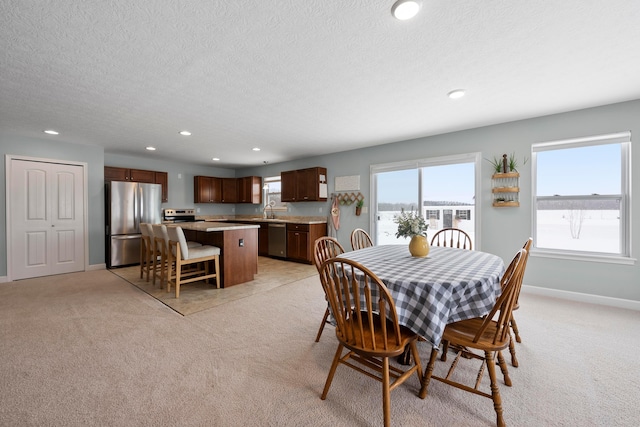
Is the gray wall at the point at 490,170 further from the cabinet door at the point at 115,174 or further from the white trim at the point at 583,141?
the cabinet door at the point at 115,174

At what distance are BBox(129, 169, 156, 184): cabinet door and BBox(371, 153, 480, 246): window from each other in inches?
193

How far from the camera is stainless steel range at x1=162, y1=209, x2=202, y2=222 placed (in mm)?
6262

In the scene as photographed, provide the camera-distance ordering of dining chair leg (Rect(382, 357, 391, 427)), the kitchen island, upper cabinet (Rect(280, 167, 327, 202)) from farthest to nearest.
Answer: upper cabinet (Rect(280, 167, 327, 202)) → the kitchen island → dining chair leg (Rect(382, 357, 391, 427))

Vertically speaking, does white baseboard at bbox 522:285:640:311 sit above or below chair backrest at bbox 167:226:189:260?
below

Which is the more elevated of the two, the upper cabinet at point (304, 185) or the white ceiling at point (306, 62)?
the white ceiling at point (306, 62)

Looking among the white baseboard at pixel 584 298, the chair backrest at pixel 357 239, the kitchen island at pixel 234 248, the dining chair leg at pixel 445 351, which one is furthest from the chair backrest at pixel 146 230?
the white baseboard at pixel 584 298

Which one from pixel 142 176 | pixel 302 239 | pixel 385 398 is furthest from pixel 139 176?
pixel 385 398

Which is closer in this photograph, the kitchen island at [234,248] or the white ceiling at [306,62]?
the white ceiling at [306,62]

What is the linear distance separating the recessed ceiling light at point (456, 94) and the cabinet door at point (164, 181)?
611 centimetres

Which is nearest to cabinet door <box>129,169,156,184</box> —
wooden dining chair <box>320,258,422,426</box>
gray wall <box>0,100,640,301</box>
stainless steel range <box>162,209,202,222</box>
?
gray wall <box>0,100,640,301</box>

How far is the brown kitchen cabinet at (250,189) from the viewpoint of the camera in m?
7.23

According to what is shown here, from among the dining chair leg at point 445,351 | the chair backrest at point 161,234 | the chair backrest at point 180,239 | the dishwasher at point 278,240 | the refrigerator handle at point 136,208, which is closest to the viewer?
the dining chair leg at point 445,351

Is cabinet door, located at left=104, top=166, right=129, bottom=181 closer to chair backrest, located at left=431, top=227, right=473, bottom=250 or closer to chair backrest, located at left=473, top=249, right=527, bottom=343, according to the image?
chair backrest, located at left=431, top=227, right=473, bottom=250

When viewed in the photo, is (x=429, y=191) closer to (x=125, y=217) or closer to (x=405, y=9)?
(x=405, y=9)
